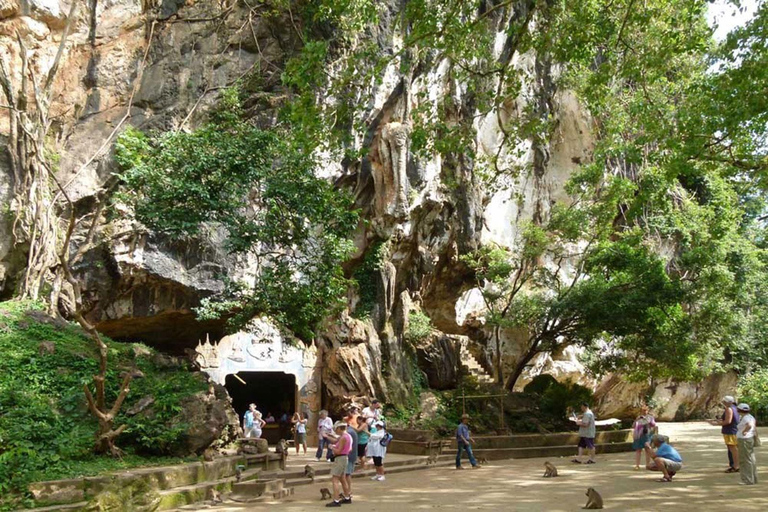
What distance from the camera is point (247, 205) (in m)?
13.8

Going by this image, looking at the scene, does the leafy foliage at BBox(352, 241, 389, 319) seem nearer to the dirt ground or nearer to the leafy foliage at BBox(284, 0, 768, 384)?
the leafy foliage at BBox(284, 0, 768, 384)

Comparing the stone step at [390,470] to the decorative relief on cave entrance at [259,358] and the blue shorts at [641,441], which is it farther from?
the decorative relief on cave entrance at [259,358]

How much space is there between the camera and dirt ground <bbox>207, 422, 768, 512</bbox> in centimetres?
Result: 825

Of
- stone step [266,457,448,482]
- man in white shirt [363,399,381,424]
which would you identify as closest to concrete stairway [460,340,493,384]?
stone step [266,457,448,482]

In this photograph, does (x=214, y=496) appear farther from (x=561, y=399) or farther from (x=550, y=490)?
(x=561, y=399)

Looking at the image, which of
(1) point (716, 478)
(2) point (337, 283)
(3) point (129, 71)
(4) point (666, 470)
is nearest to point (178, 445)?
(2) point (337, 283)

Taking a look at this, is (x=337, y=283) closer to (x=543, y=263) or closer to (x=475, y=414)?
(x=475, y=414)

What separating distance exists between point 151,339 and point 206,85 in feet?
22.9

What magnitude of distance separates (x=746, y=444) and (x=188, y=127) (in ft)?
45.2

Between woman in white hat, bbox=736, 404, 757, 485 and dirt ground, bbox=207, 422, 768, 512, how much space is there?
0.18 m

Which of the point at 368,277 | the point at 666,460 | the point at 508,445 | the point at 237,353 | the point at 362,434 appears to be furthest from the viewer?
the point at 237,353

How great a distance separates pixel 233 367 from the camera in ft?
65.4

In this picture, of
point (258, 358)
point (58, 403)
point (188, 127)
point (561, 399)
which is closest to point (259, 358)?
point (258, 358)

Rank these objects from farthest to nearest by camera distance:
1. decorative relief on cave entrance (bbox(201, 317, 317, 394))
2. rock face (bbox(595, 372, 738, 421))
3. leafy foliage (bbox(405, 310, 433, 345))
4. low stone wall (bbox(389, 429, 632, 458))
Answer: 1. rock face (bbox(595, 372, 738, 421))
2. leafy foliage (bbox(405, 310, 433, 345))
3. decorative relief on cave entrance (bbox(201, 317, 317, 394))
4. low stone wall (bbox(389, 429, 632, 458))
